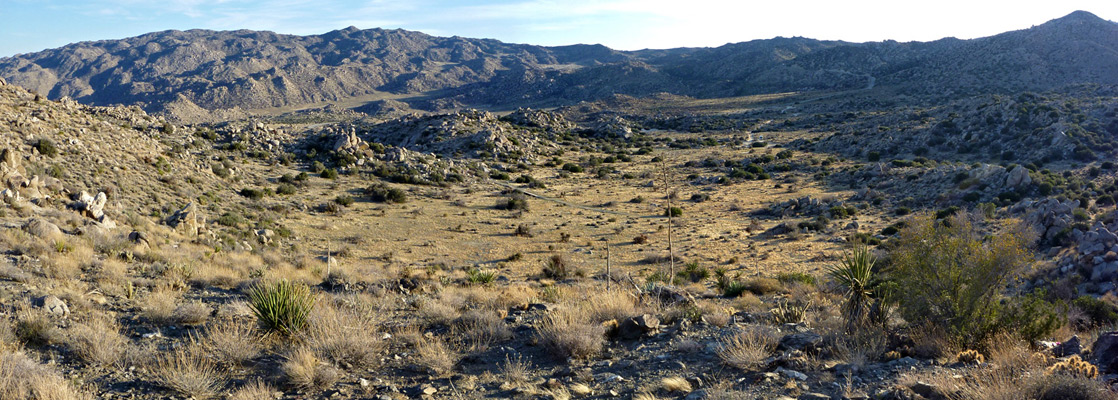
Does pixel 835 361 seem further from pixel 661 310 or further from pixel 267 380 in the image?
pixel 267 380

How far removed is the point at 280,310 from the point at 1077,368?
28.2 ft

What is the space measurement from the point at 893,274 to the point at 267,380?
25.3ft

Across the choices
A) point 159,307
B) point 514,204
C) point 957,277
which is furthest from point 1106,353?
point 514,204

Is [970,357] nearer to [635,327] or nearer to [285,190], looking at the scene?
[635,327]

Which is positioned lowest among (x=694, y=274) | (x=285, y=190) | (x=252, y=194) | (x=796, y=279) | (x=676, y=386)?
(x=694, y=274)

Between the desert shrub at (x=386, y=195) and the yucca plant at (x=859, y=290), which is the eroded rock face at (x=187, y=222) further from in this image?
the yucca plant at (x=859, y=290)

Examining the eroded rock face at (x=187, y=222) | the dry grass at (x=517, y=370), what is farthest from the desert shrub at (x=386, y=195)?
the dry grass at (x=517, y=370)

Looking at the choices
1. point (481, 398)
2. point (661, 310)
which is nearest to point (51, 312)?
point (481, 398)

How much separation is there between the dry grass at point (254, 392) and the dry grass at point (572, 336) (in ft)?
10.2

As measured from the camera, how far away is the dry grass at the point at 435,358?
6.29 m

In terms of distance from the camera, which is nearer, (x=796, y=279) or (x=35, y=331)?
(x=35, y=331)

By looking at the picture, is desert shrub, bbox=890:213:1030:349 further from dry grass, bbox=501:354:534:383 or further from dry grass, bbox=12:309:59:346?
dry grass, bbox=12:309:59:346

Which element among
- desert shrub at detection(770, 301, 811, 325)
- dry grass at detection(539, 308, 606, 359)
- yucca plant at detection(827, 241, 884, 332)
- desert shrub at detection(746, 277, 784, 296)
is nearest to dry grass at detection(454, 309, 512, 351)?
dry grass at detection(539, 308, 606, 359)

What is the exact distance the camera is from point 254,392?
5.25m
